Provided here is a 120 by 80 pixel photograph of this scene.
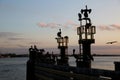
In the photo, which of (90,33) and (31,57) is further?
(31,57)

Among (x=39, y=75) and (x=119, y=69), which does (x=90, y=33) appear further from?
(x=119, y=69)

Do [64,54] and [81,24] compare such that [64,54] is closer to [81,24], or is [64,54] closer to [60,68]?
[81,24]

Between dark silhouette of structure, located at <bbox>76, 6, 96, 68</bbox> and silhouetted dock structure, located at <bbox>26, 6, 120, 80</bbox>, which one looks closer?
silhouetted dock structure, located at <bbox>26, 6, 120, 80</bbox>

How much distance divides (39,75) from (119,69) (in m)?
10.4

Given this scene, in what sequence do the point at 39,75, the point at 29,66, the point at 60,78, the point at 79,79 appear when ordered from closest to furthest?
the point at 79,79, the point at 60,78, the point at 39,75, the point at 29,66

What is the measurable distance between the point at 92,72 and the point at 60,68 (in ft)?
10.6

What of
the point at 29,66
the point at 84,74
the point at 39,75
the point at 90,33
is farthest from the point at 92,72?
the point at 29,66

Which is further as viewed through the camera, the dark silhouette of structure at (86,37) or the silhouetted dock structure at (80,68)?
the dark silhouette of structure at (86,37)

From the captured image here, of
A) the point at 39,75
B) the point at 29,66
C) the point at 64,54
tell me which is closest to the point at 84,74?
the point at 39,75

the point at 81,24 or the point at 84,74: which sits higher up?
the point at 81,24

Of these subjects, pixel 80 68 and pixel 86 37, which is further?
pixel 86 37

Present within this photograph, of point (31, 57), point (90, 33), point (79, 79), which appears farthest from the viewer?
point (31, 57)

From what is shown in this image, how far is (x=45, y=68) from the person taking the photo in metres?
16.7

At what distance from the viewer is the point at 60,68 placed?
12836 millimetres
